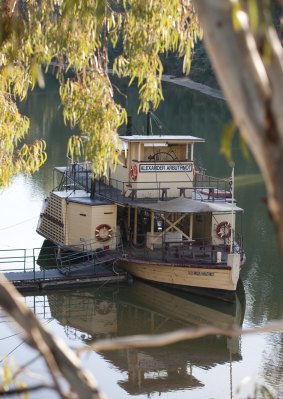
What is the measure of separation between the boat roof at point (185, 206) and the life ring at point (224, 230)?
0.50m

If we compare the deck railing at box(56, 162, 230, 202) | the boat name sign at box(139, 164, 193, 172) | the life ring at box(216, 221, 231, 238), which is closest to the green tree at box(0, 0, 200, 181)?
the boat name sign at box(139, 164, 193, 172)

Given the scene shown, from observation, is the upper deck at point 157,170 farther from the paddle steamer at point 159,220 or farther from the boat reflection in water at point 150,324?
the boat reflection in water at point 150,324

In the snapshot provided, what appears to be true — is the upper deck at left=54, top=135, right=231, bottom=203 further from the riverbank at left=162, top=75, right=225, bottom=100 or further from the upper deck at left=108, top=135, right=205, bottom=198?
the riverbank at left=162, top=75, right=225, bottom=100

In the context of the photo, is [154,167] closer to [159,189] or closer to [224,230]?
[159,189]

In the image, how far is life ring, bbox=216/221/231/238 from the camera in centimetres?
1775

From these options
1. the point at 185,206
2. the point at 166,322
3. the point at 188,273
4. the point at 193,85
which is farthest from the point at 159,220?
the point at 193,85

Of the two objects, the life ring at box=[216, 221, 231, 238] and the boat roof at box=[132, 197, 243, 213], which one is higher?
the boat roof at box=[132, 197, 243, 213]

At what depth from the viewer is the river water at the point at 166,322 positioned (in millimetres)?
12414

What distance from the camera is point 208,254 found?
56.0 ft

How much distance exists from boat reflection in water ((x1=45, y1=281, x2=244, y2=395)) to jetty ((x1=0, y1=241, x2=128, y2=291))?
256mm

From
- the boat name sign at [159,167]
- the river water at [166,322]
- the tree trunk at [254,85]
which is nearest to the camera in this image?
the tree trunk at [254,85]

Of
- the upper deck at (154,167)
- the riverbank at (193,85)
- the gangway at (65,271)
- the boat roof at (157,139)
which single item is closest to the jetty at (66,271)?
the gangway at (65,271)

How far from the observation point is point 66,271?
17.1m

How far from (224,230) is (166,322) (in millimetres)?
3154
